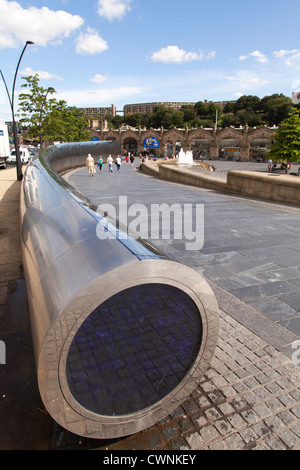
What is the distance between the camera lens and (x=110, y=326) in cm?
189

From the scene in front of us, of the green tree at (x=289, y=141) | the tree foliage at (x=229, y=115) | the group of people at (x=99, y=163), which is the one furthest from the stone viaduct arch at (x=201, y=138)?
the group of people at (x=99, y=163)

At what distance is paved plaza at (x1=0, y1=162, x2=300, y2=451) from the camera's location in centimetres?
218

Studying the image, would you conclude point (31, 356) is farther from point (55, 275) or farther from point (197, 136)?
point (197, 136)

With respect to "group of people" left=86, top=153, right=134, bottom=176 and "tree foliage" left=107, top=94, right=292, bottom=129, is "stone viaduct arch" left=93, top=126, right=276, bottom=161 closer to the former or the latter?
"tree foliage" left=107, top=94, right=292, bottom=129

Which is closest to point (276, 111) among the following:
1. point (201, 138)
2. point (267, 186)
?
point (201, 138)

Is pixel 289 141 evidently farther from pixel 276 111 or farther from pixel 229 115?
pixel 229 115

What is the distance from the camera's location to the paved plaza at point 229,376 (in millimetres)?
2176

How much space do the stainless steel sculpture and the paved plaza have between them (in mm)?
334

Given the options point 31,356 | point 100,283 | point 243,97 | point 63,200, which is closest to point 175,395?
point 100,283

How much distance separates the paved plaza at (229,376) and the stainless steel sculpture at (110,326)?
0.33 metres

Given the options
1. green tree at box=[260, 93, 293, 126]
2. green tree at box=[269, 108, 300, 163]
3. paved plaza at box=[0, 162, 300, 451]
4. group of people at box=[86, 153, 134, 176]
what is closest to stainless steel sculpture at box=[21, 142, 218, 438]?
paved plaza at box=[0, 162, 300, 451]

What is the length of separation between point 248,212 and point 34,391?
315 inches

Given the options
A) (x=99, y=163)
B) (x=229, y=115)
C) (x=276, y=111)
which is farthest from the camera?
(x=229, y=115)

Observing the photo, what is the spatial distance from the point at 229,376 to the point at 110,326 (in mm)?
1475
